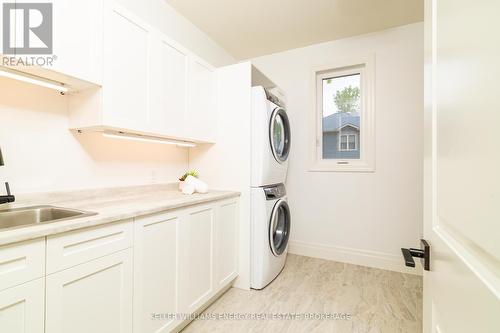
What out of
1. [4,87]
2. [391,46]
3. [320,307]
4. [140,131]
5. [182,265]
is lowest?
[320,307]

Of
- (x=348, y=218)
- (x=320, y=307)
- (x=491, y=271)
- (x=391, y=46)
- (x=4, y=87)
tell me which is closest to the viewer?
(x=491, y=271)

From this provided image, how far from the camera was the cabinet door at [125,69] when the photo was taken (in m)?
1.40

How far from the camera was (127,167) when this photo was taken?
1.92 meters

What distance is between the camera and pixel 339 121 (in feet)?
9.61

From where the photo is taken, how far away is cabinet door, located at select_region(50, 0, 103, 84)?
119cm

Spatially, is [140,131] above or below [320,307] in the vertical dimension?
above

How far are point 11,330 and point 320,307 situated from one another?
187 cm

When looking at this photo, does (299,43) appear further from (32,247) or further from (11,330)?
(11,330)

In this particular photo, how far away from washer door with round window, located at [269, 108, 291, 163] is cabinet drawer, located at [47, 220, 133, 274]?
1.49m

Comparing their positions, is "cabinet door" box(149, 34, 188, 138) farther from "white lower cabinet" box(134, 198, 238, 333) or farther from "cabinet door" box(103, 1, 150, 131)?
"white lower cabinet" box(134, 198, 238, 333)

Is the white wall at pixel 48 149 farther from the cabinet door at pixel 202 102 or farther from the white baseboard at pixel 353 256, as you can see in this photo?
the white baseboard at pixel 353 256

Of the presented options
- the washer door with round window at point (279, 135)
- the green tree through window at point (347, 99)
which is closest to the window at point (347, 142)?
the green tree through window at point (347, 99)

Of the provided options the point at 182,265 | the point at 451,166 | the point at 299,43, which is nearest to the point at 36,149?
the point at 182,265

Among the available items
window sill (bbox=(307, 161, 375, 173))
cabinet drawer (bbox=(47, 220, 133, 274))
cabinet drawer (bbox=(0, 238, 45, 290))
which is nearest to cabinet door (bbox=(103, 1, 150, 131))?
cabinet drawer (bbox=(47, 220, 133, 274))
